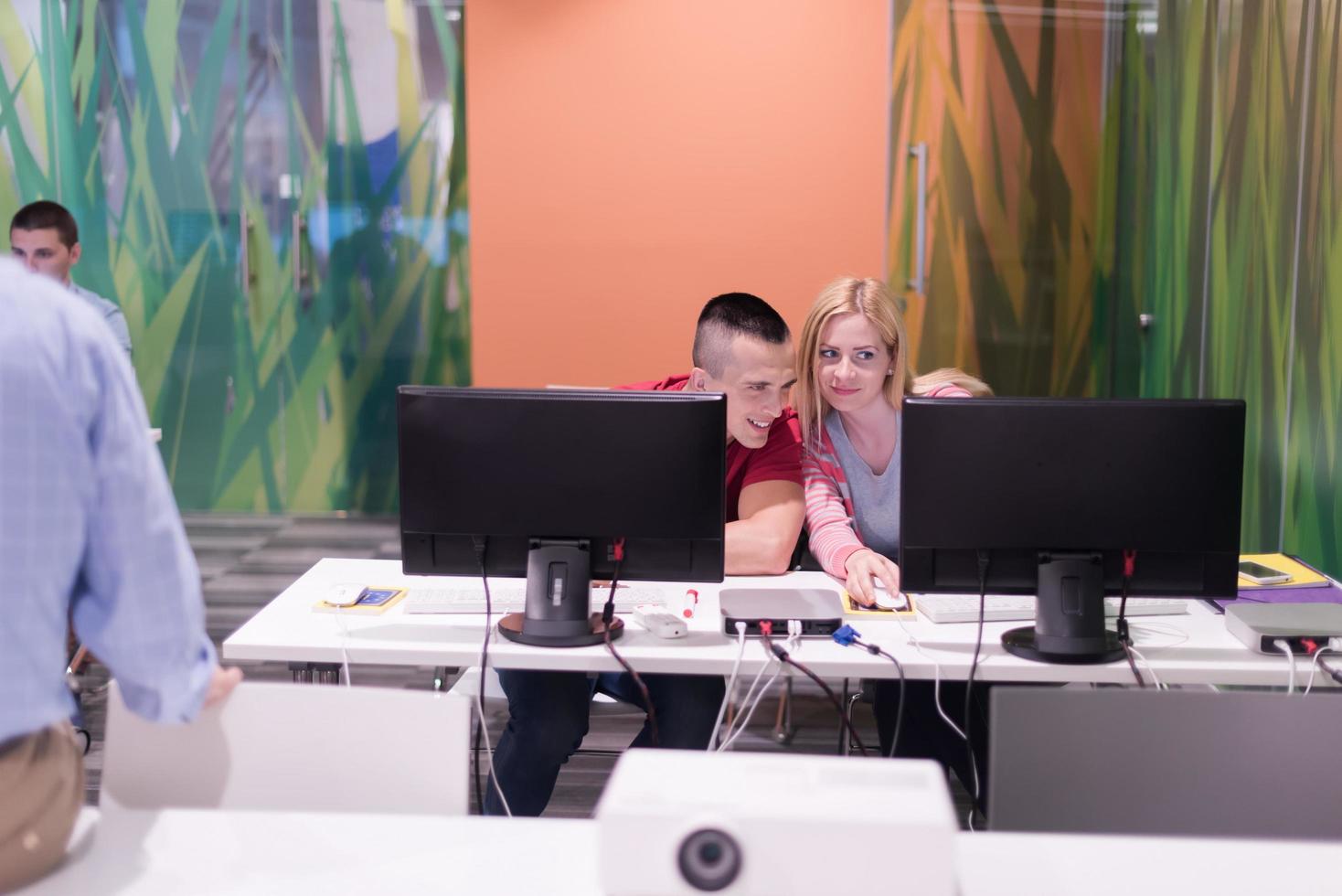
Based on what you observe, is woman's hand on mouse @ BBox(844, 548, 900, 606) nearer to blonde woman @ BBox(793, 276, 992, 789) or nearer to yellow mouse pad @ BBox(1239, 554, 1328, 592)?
blonde woman @ BBox(793, 276, 992, 789)

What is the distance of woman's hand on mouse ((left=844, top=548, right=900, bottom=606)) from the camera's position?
2309 millimetres

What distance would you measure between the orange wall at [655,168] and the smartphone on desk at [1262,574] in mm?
2450

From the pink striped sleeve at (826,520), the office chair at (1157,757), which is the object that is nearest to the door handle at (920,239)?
the pink striped sleeve at (826,520)

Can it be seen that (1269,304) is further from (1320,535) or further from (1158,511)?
(1158,511)

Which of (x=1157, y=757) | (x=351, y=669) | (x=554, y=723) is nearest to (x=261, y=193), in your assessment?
(x=351, y=669)

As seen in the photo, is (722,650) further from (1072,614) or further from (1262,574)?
(1262,574)

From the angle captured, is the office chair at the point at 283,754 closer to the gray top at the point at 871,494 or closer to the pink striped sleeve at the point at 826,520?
the pink striped sleeve at the point at 826,520

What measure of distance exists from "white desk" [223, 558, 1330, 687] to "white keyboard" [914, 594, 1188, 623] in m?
0.02

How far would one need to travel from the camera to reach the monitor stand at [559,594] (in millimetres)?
2084

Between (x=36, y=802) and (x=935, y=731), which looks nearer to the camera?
(x=36, y=802)

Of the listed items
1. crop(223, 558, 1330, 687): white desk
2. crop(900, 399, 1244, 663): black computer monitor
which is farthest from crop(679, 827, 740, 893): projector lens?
crop(900, 399, 1244, 663): black computer monitor

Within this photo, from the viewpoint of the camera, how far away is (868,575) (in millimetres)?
2357

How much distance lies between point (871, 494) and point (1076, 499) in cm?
70

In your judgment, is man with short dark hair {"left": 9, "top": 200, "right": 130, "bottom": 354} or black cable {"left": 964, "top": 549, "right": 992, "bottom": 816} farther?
man with short dark hair {"left": 9, "top": 200, "right": 130, "bottom": 354}
